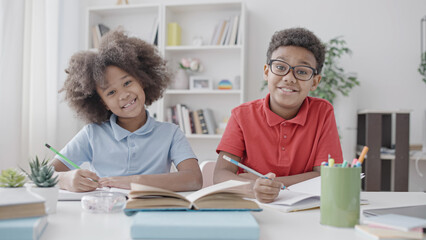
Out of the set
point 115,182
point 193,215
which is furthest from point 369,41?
point 193,215

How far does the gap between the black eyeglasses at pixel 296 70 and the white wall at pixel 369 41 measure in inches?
79.6

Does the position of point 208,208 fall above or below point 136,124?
below

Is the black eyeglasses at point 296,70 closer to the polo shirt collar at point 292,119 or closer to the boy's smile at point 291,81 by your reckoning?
the boy's smile at point 291,81

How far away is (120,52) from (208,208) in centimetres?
94

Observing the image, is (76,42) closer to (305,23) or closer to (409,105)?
(305,23)

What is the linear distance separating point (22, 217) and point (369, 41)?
11.5 ft

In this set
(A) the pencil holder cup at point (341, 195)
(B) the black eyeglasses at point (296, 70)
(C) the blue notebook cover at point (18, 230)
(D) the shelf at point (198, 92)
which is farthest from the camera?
(D) the shelf at point (198, 92)

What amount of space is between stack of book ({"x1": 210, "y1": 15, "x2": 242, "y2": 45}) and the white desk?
2.77 m

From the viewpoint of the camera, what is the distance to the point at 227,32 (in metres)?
3.59

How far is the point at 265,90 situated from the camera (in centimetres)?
374

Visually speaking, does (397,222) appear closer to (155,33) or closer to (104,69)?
(104,69)

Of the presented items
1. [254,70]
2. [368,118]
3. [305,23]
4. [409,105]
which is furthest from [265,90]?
[409,105]

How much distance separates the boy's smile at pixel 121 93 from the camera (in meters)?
1.53

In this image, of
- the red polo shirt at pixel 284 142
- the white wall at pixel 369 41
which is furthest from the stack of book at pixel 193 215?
the white wall at pixel 369 41
